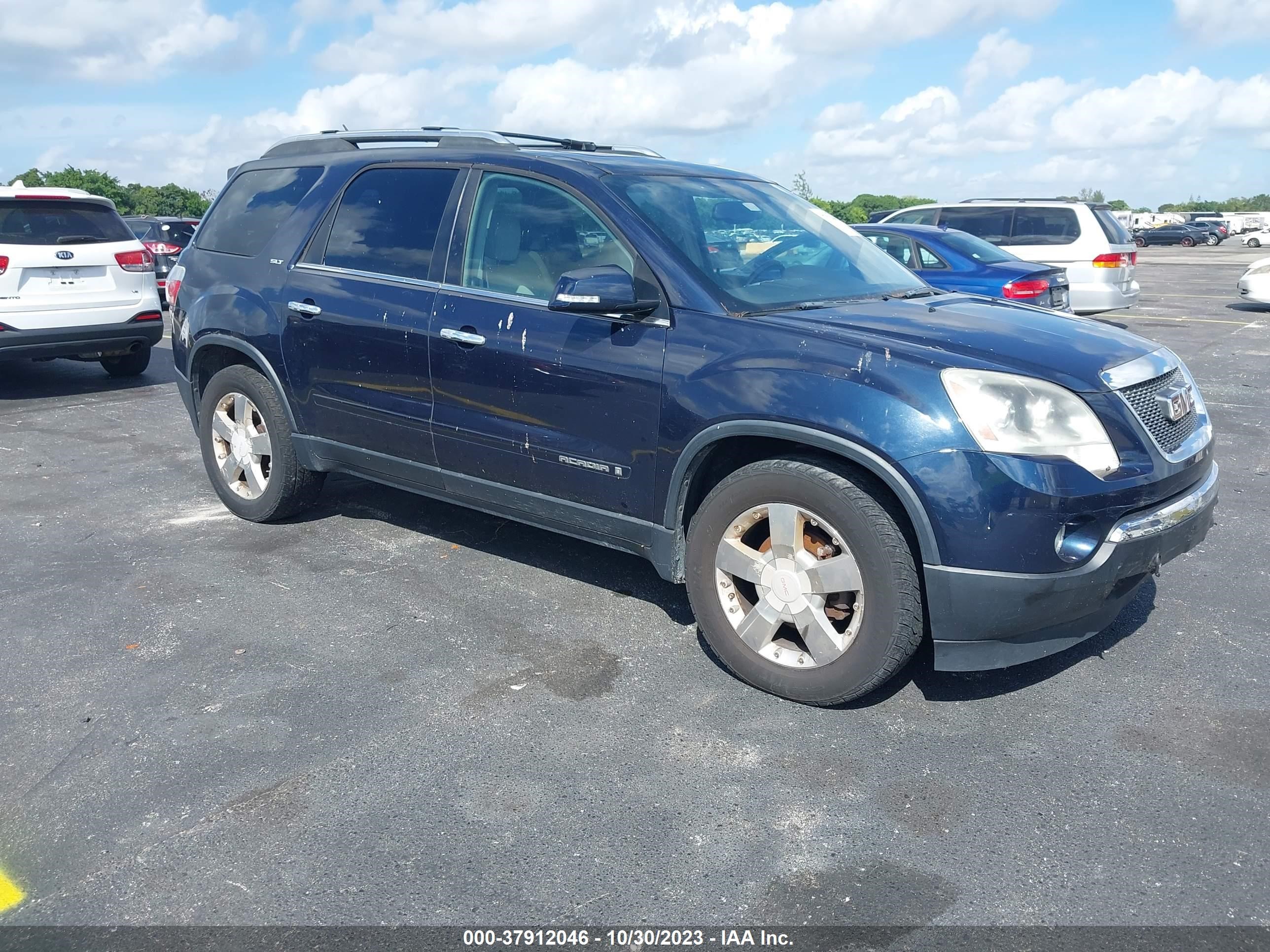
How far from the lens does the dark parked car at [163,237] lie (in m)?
16.3

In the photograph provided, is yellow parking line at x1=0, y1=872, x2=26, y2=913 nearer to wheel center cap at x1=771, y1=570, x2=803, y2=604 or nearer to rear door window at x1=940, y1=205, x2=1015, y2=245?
wheel center cap at x1=771, y1=570, x2=803, y2=604

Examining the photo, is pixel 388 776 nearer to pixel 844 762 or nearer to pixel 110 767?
pixel 110 767

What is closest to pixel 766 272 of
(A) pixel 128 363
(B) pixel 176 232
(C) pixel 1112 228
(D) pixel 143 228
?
(A) pixel 128 363

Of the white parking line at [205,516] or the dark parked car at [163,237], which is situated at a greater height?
the dark parked car at [163,237]

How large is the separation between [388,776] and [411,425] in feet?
6.12

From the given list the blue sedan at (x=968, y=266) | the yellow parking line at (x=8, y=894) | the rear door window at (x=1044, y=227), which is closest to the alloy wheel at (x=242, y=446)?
the yellow parking line at (x=8, y=894)

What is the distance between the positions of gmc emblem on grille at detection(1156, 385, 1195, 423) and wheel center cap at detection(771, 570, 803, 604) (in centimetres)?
137

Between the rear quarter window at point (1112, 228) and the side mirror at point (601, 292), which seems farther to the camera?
the rear quarter window at point (1112, 228)

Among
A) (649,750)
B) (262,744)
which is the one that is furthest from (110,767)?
(649,750)

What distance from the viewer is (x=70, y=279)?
9.41 metres

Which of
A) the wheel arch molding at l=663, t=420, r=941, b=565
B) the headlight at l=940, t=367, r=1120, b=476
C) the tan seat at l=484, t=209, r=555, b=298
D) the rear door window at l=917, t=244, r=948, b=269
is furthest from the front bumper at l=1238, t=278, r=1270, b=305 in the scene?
the wheel arch molding at l=663, t=420, r=941, b=565

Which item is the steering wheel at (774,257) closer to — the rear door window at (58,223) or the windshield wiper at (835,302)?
the windshield wiper at (835,302)

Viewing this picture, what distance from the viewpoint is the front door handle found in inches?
172

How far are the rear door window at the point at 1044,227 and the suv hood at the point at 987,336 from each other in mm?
10892
